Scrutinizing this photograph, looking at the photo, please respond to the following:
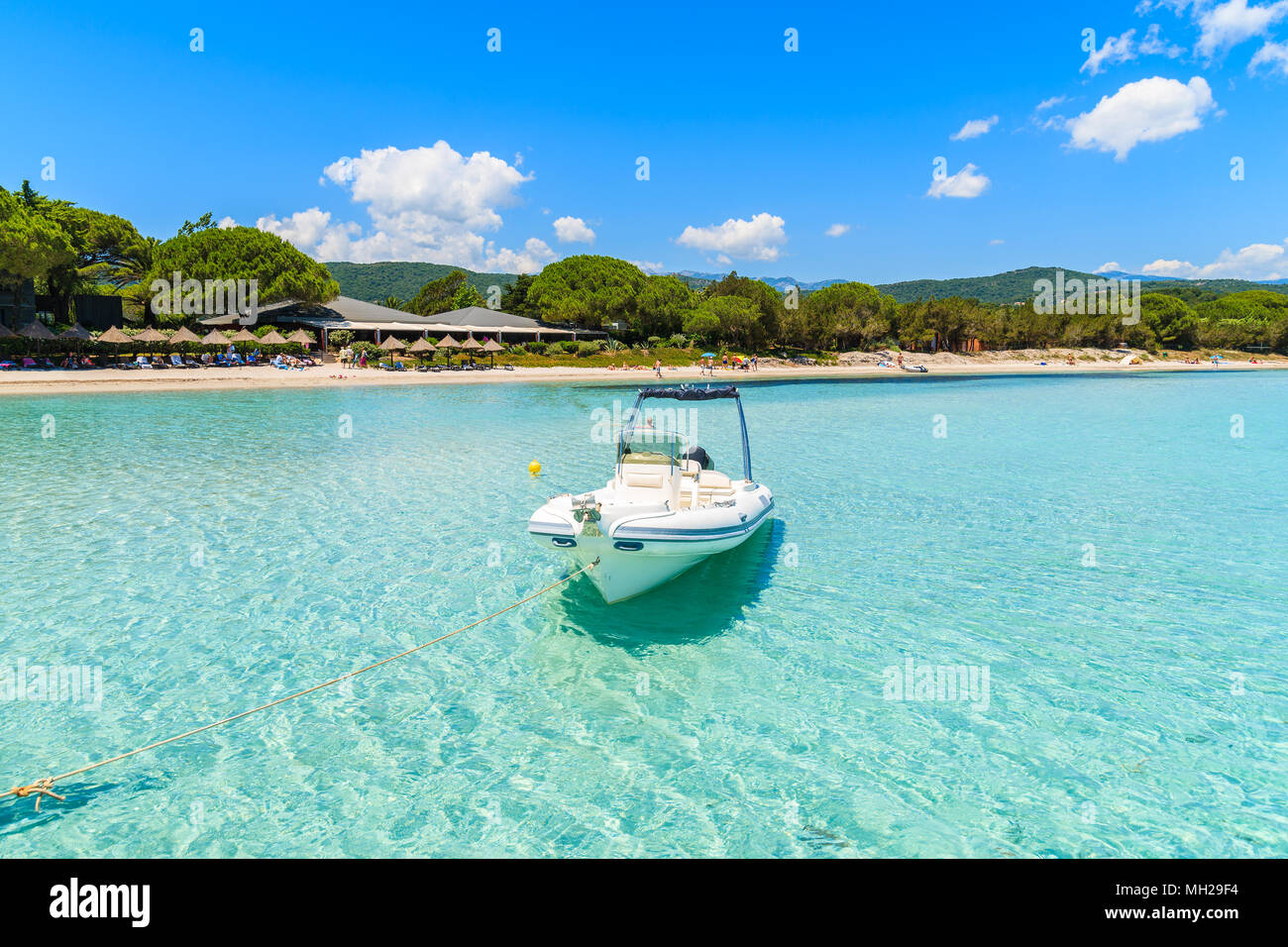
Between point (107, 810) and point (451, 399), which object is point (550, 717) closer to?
point (107, 810)

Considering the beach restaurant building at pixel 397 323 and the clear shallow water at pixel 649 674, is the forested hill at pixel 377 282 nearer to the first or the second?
the beach restaurant building at pixel 397 323

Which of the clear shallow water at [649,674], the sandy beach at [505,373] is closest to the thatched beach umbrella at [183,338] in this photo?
the sandy beach at [505,373]

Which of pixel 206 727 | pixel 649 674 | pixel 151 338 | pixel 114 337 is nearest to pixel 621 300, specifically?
pixel 151 338

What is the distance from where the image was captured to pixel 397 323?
6556 cm

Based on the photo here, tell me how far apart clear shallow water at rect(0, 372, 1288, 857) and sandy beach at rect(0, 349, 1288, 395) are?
27359mm

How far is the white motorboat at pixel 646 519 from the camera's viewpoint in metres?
8.60

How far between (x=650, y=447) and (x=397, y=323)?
200ft

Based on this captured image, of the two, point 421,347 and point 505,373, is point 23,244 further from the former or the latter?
point 505,373

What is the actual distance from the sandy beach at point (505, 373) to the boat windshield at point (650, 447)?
38854 millimetres

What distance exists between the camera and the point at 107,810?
18.2 ft

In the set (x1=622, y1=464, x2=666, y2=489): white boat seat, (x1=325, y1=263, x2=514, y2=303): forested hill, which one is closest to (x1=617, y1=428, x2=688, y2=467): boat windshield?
(x1=622, y1=464, x2=666, y2=489): white boat seat

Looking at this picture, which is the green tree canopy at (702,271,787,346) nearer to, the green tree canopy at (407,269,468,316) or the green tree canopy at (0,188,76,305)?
the green tree canopy at (407,269,468,316)

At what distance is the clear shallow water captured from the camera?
5508mm
